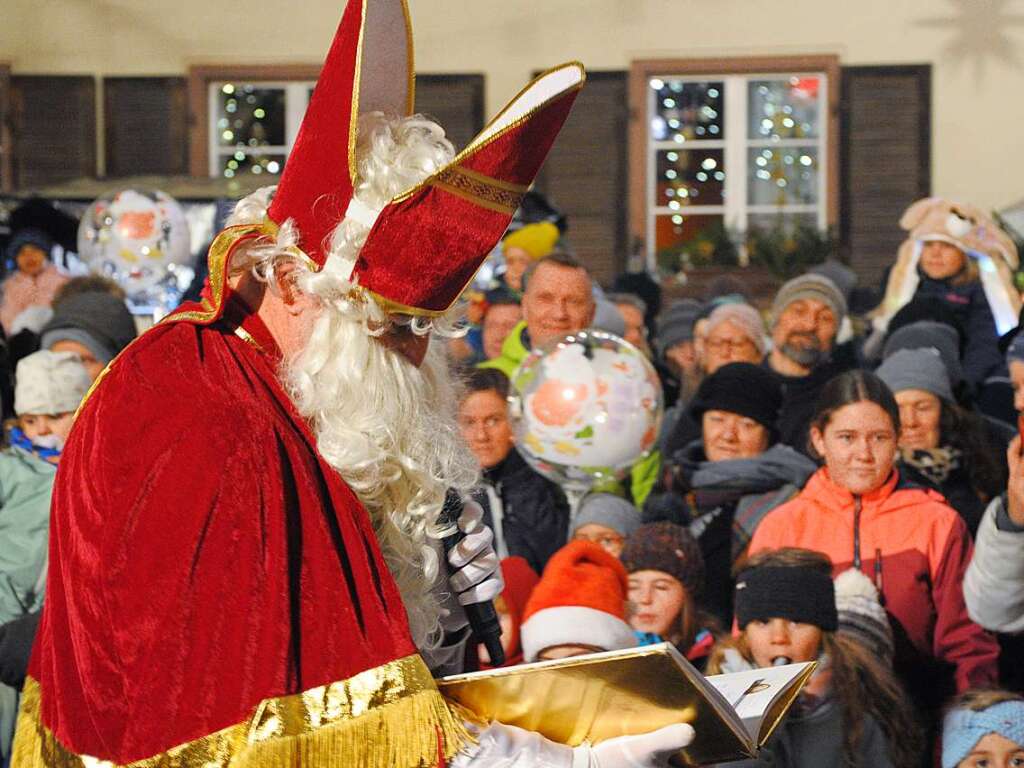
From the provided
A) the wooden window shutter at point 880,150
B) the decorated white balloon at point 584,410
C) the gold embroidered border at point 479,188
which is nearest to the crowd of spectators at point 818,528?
the decorated white balloon at point 584,410

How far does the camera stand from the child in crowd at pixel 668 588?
4688 millimetres

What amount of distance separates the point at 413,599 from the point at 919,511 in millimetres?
2459

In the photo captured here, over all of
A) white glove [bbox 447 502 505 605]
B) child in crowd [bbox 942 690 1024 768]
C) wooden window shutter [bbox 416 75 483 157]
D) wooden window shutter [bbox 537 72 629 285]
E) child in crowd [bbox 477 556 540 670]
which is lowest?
child in crowd [bbox 942 690 1024 768]

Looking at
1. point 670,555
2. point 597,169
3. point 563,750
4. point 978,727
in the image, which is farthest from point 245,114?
point 563,750

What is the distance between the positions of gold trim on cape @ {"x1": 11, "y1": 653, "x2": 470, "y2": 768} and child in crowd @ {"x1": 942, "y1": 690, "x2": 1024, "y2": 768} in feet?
7.04

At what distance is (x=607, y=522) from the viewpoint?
5250 mm

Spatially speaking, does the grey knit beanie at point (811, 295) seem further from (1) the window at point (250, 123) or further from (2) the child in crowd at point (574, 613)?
(1) the window at point (250, 123)

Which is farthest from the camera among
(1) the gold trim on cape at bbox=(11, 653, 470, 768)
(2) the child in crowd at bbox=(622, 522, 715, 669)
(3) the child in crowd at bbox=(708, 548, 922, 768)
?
(2) the child in crowd at bbox=(622, 522, 715, 669)

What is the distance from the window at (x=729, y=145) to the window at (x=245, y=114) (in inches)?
109

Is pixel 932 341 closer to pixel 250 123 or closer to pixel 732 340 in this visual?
pixel 732 340

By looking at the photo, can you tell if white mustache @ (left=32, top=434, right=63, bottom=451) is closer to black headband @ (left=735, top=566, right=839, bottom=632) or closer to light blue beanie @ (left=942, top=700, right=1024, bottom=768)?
black headband @ (left=735, top=566, right=839, bottom=632)

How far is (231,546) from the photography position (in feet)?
7.40

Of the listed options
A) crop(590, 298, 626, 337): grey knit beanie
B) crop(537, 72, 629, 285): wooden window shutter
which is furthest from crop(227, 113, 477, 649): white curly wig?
crop(537, 72, 629, 285): wooden window shutter

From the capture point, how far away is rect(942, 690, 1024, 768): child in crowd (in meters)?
4.05
